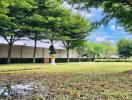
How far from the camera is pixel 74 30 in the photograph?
61.0 meters

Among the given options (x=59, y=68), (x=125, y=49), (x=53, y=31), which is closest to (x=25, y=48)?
(x=53, y=31)

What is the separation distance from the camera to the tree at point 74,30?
58.7 meters

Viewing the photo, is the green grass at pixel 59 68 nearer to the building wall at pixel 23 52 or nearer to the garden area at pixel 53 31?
the garden area at pixel 53 31

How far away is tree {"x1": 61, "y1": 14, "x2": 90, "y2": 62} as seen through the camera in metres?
58.7

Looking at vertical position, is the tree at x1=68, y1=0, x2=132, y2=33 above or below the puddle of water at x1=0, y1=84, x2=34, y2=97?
above

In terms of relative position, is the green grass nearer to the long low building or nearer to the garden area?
the garden area

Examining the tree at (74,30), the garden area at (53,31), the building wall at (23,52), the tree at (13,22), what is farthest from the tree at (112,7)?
the building wall at (23,52)

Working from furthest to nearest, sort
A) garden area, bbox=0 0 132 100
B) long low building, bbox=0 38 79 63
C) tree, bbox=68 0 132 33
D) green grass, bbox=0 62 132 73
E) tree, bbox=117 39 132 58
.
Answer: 1. tree, bbox=117 39 132 58
2. long low building, bbox=0 38 79 63
3. green grass, bbox=0 62 132 73
4. garden area, bbox=0 0 132 100
5. tree, bbox=68 0 132 33

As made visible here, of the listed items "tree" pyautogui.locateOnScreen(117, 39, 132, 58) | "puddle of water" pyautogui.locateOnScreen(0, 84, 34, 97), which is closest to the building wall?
"tree" pyautogui.locateOnScreen(117, 39, 132, 58)

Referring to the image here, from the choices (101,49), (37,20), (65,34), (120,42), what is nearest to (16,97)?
(37,20)

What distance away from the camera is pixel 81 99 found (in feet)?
35.0

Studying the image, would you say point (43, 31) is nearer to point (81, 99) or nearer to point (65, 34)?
point (65, 34)

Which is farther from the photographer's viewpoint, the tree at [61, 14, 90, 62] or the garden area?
the tree at [61, 14, 90, 62]

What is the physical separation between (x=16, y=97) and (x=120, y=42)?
3883 inches
